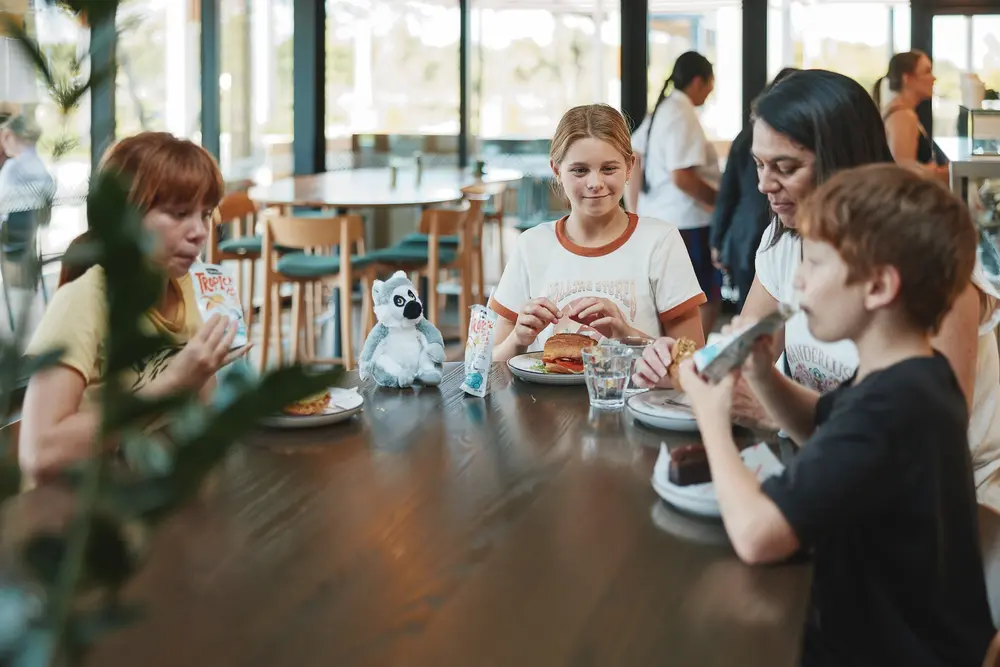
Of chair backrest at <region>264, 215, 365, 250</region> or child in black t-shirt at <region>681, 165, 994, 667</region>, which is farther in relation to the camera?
chair backrest at <region>264, 215, 365, 250</region>

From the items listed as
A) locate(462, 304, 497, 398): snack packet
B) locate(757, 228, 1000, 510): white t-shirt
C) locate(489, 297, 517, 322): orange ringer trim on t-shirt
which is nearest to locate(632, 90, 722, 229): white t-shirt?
locate(489, 297, 517, 322): orange ringer trim on t-shirt

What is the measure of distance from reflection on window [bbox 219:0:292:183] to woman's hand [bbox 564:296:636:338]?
5481 millimetres

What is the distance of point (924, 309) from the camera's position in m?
1.39

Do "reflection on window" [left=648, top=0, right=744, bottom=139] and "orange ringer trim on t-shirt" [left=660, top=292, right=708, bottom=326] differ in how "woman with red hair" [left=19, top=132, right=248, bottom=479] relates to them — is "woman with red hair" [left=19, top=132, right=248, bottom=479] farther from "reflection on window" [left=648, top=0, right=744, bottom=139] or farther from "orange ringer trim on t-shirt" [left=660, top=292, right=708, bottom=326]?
"reflection on window" [left=648, top=0, right=744, bottom=139]

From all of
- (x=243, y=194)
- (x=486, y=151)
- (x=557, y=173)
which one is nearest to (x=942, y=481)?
(x=557, y=173)

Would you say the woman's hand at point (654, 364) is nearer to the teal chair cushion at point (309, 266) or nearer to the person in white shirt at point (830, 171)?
the person in white shirt at point (830, 171)

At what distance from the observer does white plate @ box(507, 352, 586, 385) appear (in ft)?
7.36

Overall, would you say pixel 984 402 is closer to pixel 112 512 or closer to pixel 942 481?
pixel 942 481

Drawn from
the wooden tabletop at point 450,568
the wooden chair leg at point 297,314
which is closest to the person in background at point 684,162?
the wooden chair leg at point 297,314

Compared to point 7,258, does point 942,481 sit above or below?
below

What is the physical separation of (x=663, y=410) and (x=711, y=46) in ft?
21.2

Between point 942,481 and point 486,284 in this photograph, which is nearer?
point 942,481

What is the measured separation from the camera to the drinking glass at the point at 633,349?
2.12m

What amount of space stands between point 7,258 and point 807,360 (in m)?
1.81
